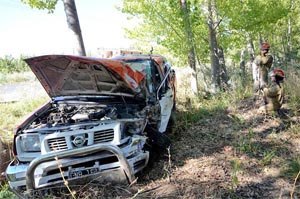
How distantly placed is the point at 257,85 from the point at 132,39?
18.4ft

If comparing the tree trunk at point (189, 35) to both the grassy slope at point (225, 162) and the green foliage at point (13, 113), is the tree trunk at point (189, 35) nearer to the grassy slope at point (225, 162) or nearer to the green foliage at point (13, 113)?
the grassy slope at point (225, 162)

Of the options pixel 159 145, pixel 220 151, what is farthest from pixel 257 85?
pixel 159 145

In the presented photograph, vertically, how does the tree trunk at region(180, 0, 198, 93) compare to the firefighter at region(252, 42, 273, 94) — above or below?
above

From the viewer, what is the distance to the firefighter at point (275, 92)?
5911 millimetres

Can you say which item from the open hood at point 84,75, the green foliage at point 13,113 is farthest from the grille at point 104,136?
the green foliage at point 13,113

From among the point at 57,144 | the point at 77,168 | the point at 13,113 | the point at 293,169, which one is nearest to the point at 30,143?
the point at 57,144

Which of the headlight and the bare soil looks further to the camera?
the headlight

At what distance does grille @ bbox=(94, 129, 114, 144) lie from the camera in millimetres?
4441

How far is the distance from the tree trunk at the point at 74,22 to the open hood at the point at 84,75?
319 cm

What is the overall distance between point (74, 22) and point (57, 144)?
472 cm

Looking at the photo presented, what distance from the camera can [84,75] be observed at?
16.2ft

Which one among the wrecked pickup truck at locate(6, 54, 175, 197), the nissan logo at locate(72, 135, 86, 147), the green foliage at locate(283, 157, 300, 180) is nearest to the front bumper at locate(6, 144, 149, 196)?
the wrecked pickup truck at locate(6, 54, 175, 197)

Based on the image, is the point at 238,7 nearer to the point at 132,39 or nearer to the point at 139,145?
the point at 132,39

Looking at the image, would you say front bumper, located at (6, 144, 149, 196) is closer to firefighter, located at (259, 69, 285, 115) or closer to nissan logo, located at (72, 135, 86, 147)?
nissan logo, located at (72, 135, 86, 147)
